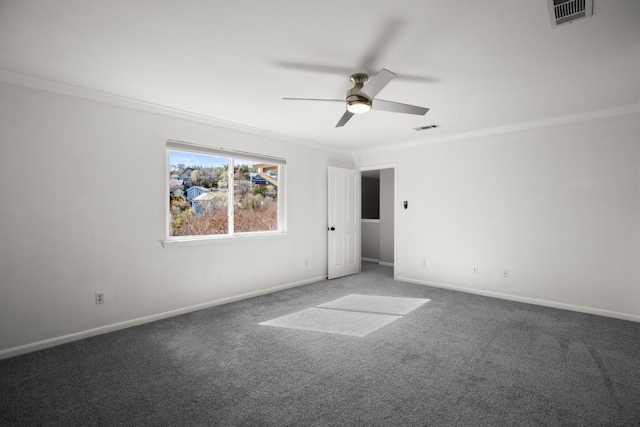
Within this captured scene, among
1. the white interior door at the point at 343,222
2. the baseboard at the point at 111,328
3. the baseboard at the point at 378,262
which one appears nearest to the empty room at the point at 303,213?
the baseboard at the point at 111,328

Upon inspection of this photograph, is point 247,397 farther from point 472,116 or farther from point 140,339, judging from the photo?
point 472,116

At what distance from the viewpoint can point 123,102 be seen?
3.30 meters

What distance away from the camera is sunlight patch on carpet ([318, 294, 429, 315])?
3.96 metres

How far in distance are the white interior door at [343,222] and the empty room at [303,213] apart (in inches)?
18.9

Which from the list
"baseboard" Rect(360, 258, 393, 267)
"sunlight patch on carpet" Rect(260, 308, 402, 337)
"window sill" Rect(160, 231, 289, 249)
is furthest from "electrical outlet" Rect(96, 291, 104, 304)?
"baseboard" Rect(360, 258, 393, 267)

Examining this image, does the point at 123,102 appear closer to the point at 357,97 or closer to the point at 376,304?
the point at 357,97

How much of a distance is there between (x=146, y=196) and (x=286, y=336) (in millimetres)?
2139

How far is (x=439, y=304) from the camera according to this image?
165 inches

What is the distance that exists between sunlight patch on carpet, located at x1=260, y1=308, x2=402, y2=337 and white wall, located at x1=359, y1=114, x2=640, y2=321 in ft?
6.32

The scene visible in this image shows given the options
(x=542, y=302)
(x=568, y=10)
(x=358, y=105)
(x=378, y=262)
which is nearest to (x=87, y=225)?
(x=358, y=105)

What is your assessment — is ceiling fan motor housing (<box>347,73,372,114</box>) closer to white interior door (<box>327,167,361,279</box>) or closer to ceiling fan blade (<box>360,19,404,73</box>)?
ceiling fan blade (<box>360,19,404,73</box>)

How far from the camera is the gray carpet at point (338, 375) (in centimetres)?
196

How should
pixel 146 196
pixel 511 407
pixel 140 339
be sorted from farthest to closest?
pixel 146 196 < pixel 140 339 < pixel 511 407

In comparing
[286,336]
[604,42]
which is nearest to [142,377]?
[286,336]
